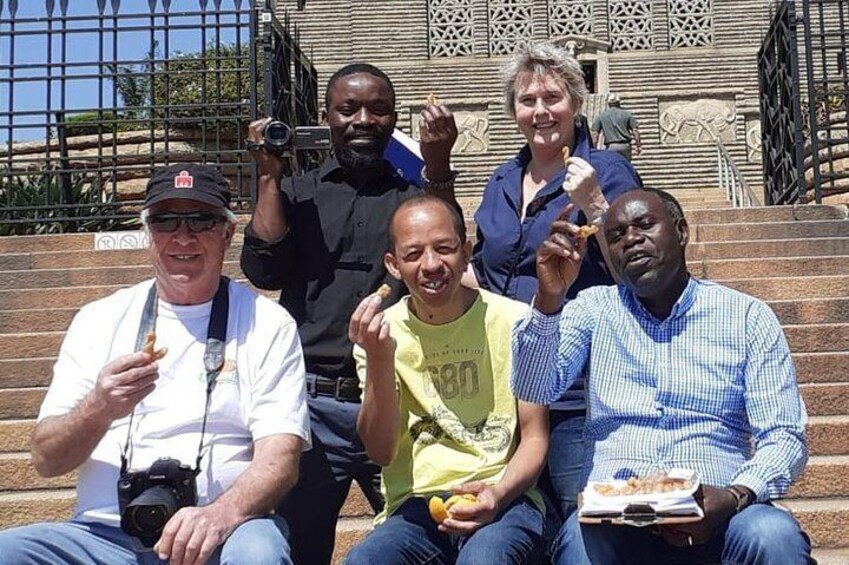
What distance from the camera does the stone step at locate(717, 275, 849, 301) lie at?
646 cm

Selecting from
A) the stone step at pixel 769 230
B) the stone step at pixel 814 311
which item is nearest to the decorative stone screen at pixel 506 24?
the stone step at pixel 769 230

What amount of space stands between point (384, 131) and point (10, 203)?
7222 mm

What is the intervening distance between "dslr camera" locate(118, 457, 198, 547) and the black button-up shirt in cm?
70

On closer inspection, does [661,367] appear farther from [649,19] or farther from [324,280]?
[649,19]

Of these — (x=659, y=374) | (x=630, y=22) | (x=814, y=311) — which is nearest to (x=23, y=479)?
(x=659, y=374)

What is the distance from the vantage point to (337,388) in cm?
330

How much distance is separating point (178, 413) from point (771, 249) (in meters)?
5.68

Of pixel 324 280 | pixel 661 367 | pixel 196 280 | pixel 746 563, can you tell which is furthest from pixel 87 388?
pixel 746 563

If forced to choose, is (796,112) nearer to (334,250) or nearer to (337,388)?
(334,250)

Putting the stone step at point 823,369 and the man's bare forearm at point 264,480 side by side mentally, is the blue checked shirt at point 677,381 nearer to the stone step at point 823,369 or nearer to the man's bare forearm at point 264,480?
the man's bare forearm at point 264,480

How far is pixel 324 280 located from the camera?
11.2 feet

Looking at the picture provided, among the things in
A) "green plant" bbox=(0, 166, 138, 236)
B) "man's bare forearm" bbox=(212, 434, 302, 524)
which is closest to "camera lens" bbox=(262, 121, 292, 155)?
"man's bare forearm" bbox=(212, 434, 302, 524)

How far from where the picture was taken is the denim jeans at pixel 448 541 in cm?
275

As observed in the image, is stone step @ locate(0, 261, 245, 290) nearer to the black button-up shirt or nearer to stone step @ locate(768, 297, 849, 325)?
stone step @ locate(768, 297, 849, 325)
